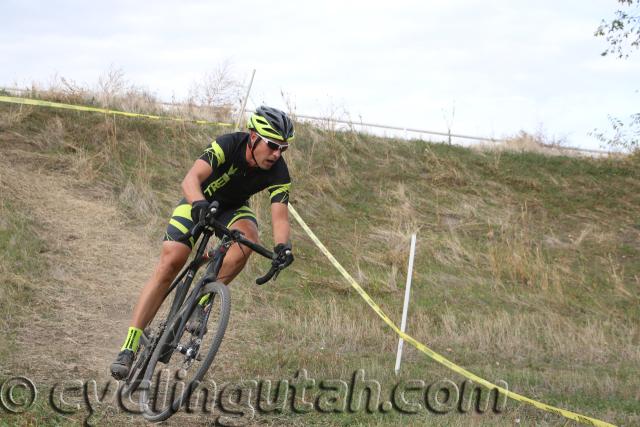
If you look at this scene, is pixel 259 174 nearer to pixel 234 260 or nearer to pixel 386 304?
pixel 234 260

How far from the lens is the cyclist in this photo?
556 cm

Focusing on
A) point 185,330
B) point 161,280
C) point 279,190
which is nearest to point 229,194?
point 279,190

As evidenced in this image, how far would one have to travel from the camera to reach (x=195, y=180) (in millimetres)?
5504

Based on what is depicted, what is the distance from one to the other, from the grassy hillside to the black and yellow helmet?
2.17 meters

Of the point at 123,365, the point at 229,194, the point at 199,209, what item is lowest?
the point at 123,365

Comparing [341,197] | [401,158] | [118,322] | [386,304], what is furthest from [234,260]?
[401,158]

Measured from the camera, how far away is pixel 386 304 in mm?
11086

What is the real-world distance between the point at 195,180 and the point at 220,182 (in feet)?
1.61

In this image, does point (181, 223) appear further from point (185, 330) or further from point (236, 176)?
point (185, 330)

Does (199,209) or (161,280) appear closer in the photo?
(199,209)

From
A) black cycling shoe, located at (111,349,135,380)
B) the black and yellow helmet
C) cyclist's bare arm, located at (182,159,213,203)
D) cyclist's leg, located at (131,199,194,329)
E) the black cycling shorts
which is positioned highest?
the black and yellow helmet

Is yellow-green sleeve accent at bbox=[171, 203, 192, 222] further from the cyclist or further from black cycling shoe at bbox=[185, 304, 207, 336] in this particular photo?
black cycling shoe at bbox=[185, 304, 207, 336]

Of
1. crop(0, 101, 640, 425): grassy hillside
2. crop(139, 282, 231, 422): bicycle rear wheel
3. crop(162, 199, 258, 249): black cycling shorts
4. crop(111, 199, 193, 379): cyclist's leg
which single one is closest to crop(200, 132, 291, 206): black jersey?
crop(162, 199, 258, 249): black cycling shorts

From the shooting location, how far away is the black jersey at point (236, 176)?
579 cm
